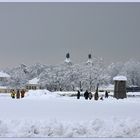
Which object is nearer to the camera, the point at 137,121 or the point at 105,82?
the point at 137,121

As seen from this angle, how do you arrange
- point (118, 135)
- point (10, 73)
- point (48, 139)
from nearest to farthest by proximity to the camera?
point (48, 139)
point (118, 135)
point (10, 73)

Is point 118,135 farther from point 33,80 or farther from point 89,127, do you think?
point 33,80

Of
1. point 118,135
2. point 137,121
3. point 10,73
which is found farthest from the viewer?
point 10,73

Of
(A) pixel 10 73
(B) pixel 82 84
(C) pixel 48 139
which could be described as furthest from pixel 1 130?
(A) pixel 10 73

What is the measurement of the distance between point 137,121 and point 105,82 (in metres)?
65.7

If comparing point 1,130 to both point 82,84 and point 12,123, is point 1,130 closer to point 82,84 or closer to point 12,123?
point 12,123

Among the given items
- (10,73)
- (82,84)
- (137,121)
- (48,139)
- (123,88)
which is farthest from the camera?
(10,73)

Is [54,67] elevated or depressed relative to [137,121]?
elevated

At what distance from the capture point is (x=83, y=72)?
277 ft

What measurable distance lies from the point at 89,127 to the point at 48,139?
2.29 meters

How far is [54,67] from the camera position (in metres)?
87.6

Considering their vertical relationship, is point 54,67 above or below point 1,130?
above

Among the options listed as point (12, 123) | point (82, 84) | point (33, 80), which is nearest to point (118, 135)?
point (12, 123)

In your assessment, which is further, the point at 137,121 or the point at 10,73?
the point at 10,73
